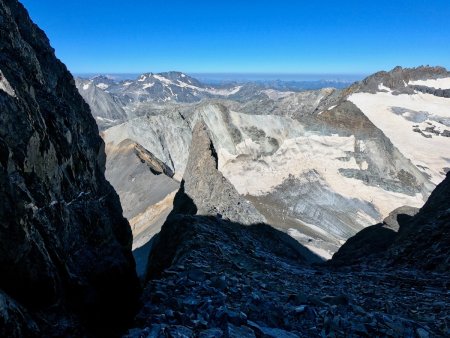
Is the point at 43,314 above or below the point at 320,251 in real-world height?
above

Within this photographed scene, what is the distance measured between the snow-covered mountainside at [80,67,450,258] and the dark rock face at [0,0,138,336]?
21.5 metres

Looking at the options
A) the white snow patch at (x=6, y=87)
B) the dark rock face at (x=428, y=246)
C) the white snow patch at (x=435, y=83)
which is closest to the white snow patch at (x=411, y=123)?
the white snow patch at (x=435, y=83)

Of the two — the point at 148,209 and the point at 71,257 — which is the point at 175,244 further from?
the point at 148,209

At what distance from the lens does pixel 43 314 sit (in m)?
7.82

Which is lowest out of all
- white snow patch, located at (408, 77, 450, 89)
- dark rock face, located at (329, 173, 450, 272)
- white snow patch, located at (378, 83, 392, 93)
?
dark rock face, located at (329, 173, 450, 272)

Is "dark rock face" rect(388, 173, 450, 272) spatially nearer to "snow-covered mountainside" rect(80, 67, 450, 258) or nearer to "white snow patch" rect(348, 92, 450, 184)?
"snow-covered mountainside" rect(80, 67, 450, 258)

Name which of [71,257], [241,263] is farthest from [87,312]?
[241,263]

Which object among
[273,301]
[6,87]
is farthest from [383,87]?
[6,87]

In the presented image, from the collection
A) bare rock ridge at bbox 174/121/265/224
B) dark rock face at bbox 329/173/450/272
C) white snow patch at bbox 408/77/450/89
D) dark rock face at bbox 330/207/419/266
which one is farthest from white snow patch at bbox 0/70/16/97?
white snow patch at bbox 408/77/450/89

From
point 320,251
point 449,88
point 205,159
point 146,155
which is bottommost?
point 320,251

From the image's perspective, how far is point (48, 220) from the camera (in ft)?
31.6

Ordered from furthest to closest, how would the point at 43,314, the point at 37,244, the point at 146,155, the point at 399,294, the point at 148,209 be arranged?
1. the point at 146,155
2. the point at 148,209
3. the point at 399,294
4. the point at 37,244
5. the point at 43,314

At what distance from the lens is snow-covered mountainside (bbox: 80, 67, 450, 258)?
134 ft

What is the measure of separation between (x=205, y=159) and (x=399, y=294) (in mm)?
15614
